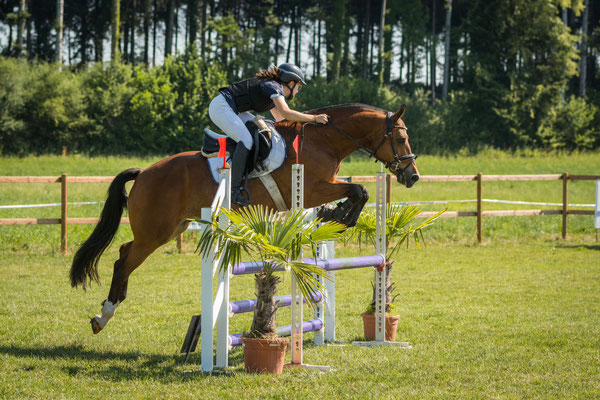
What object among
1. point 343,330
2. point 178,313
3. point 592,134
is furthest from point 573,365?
point 592,134

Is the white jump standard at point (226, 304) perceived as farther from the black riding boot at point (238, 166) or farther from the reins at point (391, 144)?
the black riding boot at point (238, 166)

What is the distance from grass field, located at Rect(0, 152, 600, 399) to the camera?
432 centimetres

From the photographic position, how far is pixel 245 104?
5.72m

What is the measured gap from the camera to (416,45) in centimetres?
4269

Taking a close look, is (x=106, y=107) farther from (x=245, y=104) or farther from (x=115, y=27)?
(x=245, y=104)

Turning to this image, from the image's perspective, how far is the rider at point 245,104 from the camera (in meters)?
5.51

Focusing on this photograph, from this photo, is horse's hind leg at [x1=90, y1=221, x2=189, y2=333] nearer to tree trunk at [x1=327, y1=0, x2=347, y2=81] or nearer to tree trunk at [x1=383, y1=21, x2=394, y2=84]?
tree trunk at [x1=327, y1=0, x2=347, y2=81]

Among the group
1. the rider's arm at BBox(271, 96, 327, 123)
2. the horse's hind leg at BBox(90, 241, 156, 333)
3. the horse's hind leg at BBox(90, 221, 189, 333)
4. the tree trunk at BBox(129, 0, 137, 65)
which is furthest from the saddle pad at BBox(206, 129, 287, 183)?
the tree trunk at BBox(129, 0, 137, 65)

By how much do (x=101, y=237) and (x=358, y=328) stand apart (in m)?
2.59

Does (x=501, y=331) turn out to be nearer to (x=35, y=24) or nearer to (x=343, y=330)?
(x=343, y=330)

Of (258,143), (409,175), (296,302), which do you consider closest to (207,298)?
(296,302)

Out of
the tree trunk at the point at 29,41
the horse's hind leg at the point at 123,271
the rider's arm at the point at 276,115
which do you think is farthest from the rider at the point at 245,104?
the tree trunk at the point at 29,41

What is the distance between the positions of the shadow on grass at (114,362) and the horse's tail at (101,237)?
75 centimetres

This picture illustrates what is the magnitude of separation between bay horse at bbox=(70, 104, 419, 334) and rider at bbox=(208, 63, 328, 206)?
0.27 meters
